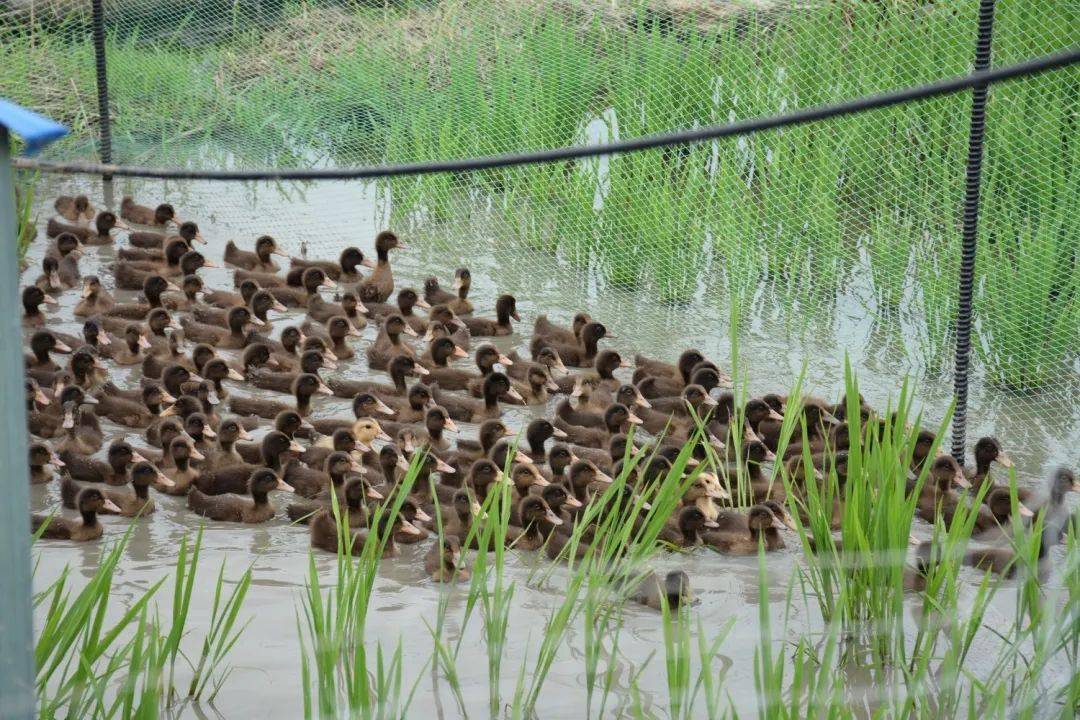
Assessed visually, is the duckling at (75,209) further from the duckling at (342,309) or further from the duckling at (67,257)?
the duckling at (342,309)

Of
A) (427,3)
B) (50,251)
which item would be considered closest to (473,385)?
(50,251)

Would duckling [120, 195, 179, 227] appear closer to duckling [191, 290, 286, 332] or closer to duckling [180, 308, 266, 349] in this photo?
duckling [191, 290, 286, 332]

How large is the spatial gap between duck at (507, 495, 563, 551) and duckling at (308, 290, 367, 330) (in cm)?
198

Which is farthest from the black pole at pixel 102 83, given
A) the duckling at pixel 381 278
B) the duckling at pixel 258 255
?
the duckling at pixel 381 278

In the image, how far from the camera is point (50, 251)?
7.18 meters

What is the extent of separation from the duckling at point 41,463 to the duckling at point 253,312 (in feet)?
4.78

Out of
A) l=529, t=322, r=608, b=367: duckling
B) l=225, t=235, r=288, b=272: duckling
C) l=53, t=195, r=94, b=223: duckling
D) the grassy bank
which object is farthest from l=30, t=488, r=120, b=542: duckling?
l=53, t=195, r=94, b=223: duckling

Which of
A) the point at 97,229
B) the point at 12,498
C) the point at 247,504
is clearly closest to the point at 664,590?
the point at 247,504

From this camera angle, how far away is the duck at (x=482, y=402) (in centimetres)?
581

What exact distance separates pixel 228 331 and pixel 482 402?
1.25 meters

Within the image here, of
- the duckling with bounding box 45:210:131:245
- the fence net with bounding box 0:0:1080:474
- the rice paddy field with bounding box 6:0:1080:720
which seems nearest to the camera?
the rice paddy field with bounding box 6:0:1080:720

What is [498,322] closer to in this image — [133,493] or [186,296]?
[186,296]

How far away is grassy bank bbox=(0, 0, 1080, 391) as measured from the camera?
6203 mm

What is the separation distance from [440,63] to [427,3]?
65 centimetres
